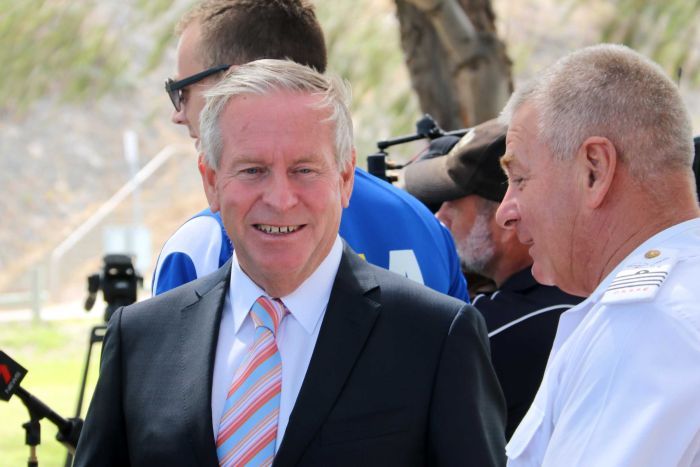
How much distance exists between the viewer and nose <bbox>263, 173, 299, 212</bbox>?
2.06 m

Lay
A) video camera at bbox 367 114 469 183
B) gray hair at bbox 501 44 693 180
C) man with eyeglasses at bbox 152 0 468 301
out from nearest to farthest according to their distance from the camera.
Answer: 1. gray hair at bbox 501 44 693 180
2. man with eyeglasses at bbox 152 0 468 301
3. video camera at bbox 367 114 469 183

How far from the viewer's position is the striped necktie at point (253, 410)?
6.44 ft

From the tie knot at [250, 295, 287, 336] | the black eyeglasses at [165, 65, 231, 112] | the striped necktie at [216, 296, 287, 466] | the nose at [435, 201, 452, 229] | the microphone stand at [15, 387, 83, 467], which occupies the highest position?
the black eyeglasses at [165, 65, 231, 112]

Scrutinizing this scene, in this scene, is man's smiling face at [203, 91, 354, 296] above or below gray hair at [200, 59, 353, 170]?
below

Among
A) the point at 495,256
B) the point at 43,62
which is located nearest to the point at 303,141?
the point at 495,256

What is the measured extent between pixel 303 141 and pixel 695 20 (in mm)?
6933

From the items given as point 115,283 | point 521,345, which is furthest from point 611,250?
point 115,283

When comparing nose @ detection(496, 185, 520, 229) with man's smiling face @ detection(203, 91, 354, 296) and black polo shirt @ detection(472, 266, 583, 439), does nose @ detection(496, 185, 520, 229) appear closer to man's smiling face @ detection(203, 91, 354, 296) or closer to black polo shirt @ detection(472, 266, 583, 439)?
man's smiling face @ detection(203, 91, 354, 296)

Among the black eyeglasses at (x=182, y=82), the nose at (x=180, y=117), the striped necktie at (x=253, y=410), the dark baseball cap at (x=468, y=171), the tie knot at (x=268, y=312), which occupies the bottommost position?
the striped necktie at (x=253, y=410)

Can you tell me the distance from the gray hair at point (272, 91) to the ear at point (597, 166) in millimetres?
583

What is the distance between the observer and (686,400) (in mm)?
1400

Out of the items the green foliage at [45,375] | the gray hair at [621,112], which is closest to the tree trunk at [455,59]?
the green foliage at [45,375]

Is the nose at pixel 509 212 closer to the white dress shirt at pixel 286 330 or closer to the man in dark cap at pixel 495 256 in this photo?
the white dress shirt at pixel 286 330

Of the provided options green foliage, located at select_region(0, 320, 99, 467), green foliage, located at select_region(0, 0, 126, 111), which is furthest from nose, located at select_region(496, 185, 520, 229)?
green foliage, located at select_region(0, 0, 126, 111)
